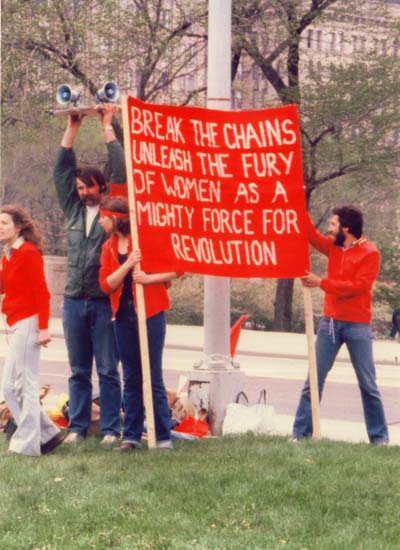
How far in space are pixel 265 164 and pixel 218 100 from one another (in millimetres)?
1109

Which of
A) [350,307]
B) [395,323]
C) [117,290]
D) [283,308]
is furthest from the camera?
[283,308]

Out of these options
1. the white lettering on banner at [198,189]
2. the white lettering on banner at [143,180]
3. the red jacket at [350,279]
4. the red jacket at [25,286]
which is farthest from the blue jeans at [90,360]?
the red jacket at [350,279]

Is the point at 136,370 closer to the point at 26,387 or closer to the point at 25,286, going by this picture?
the point at 26,387

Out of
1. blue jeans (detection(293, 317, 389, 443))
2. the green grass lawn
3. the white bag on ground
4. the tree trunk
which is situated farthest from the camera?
the tree trunk

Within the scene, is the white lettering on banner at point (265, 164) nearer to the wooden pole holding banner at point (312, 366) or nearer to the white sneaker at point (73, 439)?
the wooden pole holding banner at point (312, 366)

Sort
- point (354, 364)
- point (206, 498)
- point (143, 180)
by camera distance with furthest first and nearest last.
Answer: point (354, 364), point (143, 180), point (206, 498)

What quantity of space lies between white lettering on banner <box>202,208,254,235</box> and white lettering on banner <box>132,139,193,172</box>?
335 millimetres

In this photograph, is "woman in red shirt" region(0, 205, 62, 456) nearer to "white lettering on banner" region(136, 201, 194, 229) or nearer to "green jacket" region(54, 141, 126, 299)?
"green jacket" region(54, 141, 126, 299)

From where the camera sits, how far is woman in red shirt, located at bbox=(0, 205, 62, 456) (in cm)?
789

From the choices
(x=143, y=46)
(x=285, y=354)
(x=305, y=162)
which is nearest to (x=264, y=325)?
(x=305, y=162)

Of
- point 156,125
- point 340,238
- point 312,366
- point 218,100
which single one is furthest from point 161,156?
point 312,366

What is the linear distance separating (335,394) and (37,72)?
14.5 m

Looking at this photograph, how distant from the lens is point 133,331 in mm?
8070

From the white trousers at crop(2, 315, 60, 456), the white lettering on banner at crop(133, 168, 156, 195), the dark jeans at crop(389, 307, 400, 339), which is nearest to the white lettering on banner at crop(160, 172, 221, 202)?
the white lettering on banner at crop(133, 168, 156, 195)
